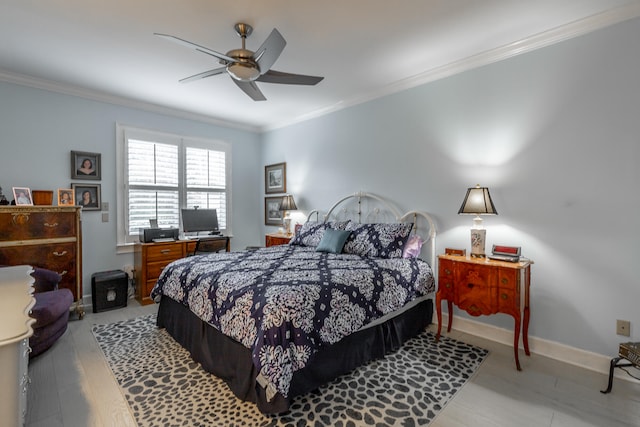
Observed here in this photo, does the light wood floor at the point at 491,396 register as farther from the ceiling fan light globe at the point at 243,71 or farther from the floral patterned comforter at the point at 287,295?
the ceiling fan light globe at the point at 243,71

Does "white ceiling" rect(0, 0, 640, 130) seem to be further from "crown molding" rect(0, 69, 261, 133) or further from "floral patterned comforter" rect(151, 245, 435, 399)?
"floral patterned comforter" rect(151, 245, 435, 399)

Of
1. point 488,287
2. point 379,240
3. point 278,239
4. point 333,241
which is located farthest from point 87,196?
point 488,287

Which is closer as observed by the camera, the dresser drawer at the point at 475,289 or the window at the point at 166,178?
the dresser drawer at the point at 475,289

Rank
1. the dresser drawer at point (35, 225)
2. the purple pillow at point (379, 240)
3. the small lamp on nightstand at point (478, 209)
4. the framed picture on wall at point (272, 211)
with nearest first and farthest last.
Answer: the small lamp on nightstand at point (478, 209) < the dresser drawer at point (35, 225) < the purple pillow at point (379, 240) < the framed picture on wall at point (272, 211)

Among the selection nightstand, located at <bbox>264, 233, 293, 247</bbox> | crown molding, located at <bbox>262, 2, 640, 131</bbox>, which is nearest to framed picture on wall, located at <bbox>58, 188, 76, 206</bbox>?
nightstand, located at <bbox>264, 233, 293, 247</bbox>

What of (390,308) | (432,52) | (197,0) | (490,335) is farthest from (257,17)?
(490,335)

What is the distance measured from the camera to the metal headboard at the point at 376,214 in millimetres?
3293

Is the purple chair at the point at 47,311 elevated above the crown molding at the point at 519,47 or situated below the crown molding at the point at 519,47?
below

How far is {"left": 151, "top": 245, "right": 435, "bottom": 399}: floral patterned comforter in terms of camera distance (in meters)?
1.74

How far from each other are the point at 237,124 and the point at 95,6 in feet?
10.3

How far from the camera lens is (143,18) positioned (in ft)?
7.64

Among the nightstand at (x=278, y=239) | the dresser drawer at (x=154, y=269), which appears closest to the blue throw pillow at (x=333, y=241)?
the nightstand at (x=278, y=239)

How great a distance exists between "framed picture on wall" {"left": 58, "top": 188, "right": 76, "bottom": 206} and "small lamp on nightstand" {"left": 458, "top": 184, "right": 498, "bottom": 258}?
4.31m

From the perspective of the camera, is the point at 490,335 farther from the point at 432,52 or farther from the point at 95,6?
the point at 95,6
